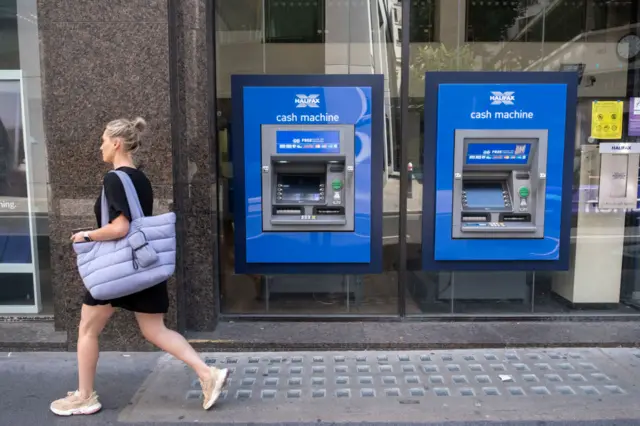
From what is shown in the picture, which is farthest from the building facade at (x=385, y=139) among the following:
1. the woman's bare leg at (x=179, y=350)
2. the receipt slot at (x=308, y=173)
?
the woman's bare leg at (x=179, y=350)

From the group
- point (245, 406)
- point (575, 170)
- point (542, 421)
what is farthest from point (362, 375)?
point (575, 170)

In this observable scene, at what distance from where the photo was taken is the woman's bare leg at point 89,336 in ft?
10.6

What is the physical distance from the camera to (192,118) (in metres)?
4.44

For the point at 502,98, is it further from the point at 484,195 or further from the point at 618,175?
the point at 618,175

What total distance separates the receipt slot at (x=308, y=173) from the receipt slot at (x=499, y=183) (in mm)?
Result: 695

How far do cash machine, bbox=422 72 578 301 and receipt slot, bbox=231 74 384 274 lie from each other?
1.59 feet

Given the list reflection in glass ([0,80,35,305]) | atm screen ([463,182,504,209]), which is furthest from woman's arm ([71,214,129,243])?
atm screen ([463,182,504,209])

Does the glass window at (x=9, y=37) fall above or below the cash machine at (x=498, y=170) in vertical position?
above

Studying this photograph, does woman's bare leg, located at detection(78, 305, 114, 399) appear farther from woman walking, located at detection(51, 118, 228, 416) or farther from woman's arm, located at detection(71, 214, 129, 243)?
woman's arm, located at detection(71, 214, 129, 243)

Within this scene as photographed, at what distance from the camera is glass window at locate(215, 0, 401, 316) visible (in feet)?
15.9

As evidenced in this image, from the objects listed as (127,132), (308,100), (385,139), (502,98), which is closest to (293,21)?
(308,100)

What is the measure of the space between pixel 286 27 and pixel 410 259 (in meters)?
2.36

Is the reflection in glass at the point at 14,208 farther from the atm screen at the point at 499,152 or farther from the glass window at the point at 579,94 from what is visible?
the atm screen at the point at 499,152

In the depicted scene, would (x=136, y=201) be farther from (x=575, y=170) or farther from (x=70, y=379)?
(x=575, y=170)
